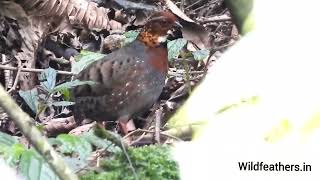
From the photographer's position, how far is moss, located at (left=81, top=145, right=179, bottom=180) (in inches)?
31.5

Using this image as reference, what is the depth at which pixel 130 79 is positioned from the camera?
1.02m

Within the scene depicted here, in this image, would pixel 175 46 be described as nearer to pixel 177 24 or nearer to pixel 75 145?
pixel 177 24

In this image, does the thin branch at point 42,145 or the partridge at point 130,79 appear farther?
the partridge at point 130,79

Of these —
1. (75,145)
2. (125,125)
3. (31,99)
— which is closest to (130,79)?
(125,125)

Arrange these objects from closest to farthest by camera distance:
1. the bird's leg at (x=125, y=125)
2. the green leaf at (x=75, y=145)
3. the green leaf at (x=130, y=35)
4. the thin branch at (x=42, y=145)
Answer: the thin branch at (x=42, y=145)
the green leaf at (x=75, y=145)
the bird's leg at (x=125, y=125)
the green leaf at (x=130, y=35)

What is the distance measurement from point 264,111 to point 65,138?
235 millimetres

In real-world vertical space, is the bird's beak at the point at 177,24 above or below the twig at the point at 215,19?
above

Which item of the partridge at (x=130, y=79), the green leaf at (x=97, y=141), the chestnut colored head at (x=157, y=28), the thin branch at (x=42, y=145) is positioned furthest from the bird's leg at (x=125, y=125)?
the thin branch at (x=42, y=145)

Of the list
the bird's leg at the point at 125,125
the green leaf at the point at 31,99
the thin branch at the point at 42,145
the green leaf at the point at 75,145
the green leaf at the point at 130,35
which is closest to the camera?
the thin branch at the point at 42,145

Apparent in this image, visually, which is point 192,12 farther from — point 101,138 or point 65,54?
point 101,138

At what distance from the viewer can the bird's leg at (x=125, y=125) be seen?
101 cm

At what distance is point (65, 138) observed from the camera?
0.72m

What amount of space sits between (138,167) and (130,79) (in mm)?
234

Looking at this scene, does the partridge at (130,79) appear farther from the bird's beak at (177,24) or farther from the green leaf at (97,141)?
the green leaf at (97,141)
